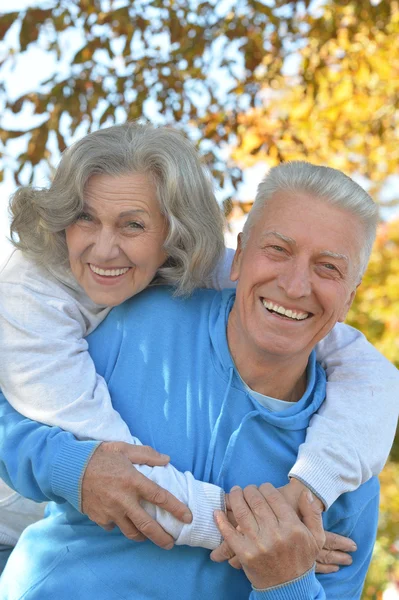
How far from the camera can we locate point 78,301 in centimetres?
253

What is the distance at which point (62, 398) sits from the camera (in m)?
2.28

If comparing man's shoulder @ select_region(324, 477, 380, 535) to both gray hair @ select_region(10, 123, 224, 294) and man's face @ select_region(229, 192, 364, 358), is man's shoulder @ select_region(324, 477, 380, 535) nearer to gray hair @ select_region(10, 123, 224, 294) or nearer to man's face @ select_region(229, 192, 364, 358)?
man's face @ select_region(229, 192, 364, 358)

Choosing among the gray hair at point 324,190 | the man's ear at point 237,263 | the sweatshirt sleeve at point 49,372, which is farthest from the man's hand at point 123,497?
the gray hair at point 324,190

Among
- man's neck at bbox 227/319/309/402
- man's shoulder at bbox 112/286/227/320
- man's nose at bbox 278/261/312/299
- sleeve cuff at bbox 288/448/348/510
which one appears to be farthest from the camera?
man's shoulder at bbox 112/286/227/320

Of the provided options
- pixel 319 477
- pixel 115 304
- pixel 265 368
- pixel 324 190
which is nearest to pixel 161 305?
pixel 115 304

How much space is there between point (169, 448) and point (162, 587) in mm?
372

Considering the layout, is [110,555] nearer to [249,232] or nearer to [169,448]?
[169,448]

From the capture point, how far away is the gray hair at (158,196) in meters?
2.46

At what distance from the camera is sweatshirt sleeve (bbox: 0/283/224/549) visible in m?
2.20

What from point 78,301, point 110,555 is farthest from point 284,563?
point 78,301

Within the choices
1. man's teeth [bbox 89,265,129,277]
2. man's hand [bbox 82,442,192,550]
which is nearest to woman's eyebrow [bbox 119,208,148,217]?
man's teeth [bbox 89,265,129,277]

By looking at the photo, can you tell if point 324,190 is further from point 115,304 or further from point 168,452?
point 168,452

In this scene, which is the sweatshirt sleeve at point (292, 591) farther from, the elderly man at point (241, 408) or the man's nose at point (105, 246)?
the man's nose at point (105, 246)

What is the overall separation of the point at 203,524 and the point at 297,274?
2.40 feet
